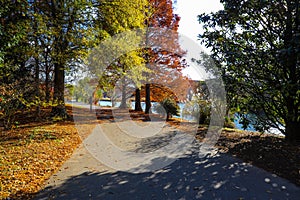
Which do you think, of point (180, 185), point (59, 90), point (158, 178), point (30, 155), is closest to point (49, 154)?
point (30, 155)

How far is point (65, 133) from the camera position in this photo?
6793 millimetres

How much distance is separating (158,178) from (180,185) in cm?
46

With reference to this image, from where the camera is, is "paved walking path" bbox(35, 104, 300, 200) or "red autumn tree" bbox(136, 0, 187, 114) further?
"red autumn tree" bbox(136, 0, 187, 114)

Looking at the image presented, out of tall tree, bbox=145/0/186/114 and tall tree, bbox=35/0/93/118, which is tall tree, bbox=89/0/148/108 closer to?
tall tree, bbox=35/0/93/118

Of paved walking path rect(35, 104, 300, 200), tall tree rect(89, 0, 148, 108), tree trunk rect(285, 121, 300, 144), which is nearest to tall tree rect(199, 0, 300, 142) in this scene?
tree trunk rect(285, 121, 300, 144)

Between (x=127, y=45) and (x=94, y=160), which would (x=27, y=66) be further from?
(x=94, y=160)

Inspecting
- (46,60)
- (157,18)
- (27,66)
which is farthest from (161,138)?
(157,18)

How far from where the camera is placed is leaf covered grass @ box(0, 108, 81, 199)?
10.5 feet

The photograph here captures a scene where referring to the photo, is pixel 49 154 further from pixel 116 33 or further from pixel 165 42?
pixel 165 42

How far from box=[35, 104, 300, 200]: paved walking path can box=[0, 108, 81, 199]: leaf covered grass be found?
26 centimetres

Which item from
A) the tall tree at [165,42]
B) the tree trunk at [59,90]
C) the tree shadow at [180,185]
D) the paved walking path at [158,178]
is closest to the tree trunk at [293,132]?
the paved walking path at [158,178]

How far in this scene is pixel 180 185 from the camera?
11.2ft

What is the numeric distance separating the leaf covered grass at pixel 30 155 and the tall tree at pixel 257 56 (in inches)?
200

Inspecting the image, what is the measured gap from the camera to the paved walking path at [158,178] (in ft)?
10.2
